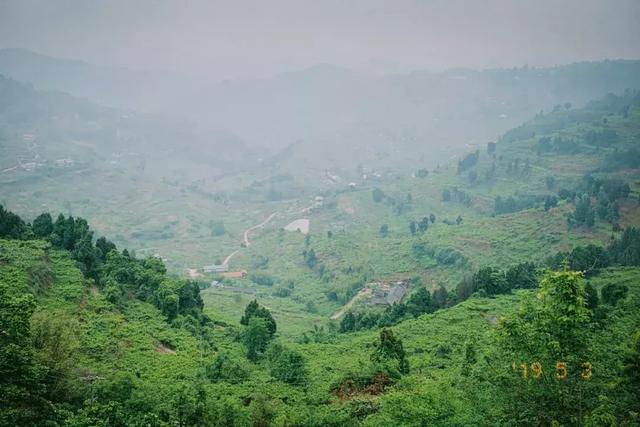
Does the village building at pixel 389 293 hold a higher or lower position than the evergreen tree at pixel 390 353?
lower

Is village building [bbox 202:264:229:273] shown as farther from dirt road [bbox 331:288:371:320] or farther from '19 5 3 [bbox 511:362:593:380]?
'19 5 3 [bbox 511:362:593:380]

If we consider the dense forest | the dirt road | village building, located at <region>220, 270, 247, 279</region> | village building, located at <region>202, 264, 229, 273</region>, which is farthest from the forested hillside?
village building, located at <region>202, 264, 229, 273</region>

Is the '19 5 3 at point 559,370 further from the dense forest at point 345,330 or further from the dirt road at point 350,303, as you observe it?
the dirt road at point 350,303

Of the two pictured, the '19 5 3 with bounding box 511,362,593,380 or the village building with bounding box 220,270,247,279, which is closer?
the '19 5 3 with bounding box 511,362,593,380

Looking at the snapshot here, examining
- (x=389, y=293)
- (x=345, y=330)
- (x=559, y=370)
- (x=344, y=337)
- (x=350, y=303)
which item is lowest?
(x=350, y=303)

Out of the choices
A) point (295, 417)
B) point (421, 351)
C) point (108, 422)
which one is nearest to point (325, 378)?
point (295, 417)

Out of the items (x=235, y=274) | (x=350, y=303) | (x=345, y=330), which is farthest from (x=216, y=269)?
(x=345, y=330)

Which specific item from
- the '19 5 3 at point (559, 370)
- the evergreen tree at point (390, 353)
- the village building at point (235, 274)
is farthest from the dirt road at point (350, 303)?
the '19 5 3 at point (559, 370)

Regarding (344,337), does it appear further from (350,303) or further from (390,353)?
(350,303)

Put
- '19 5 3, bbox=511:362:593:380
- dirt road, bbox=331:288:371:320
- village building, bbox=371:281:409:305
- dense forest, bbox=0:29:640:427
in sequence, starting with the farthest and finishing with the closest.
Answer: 1. dirt road, bbox=331:288:371:320
2. village building, bbox=371:281:409:305
3. dense forest, bbox=0:29:640:427
4. '19 5 3, bbox=511:362:593:380

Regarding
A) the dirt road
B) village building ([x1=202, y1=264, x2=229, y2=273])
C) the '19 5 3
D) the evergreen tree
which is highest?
the '19 5 3

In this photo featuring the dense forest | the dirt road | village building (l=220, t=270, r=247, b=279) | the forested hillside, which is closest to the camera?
the forested hillside

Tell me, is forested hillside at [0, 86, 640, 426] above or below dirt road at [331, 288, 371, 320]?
above

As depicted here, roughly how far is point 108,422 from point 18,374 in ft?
14.8
